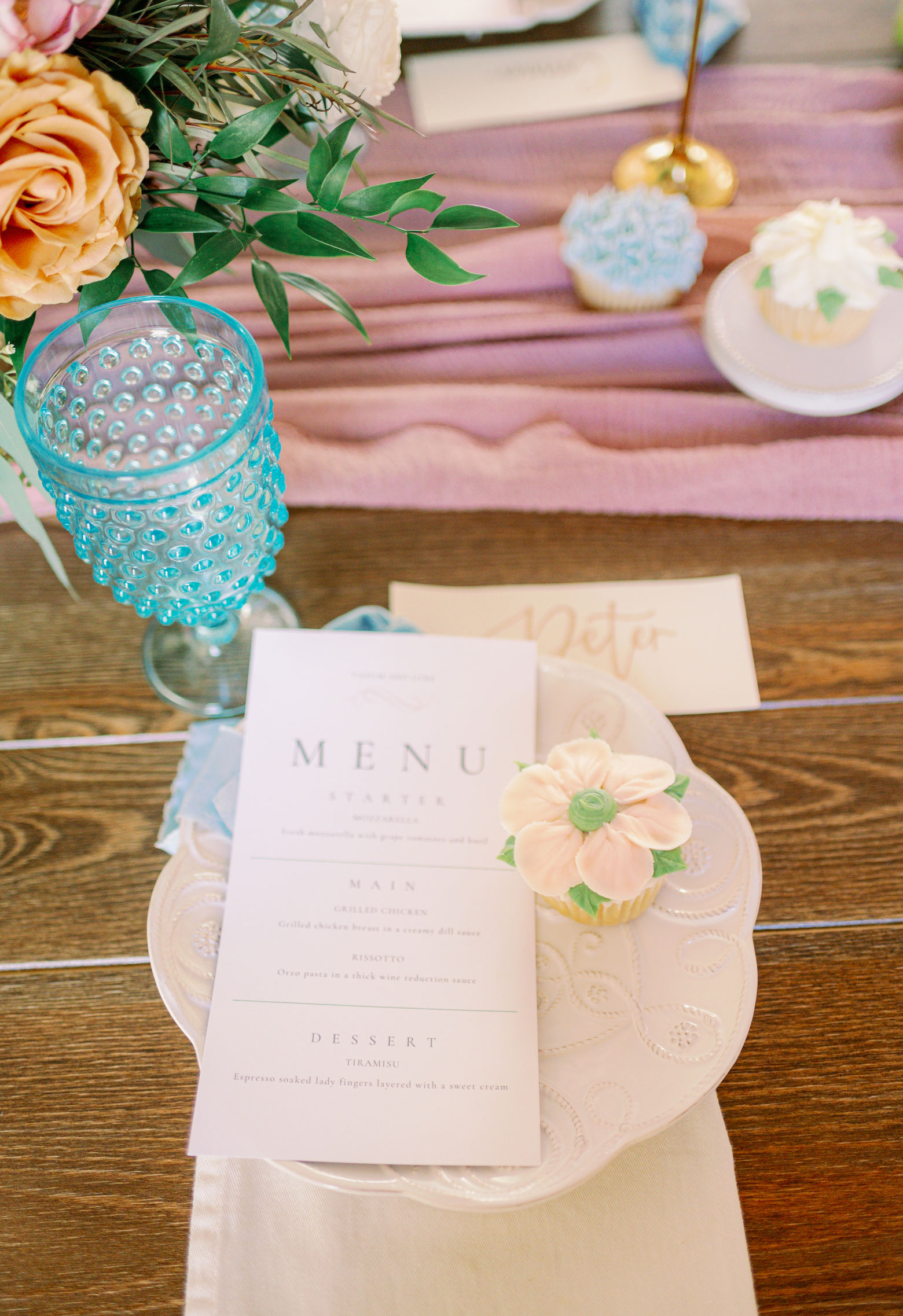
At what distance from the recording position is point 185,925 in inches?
20.7

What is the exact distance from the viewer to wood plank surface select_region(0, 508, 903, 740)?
25.7 inches

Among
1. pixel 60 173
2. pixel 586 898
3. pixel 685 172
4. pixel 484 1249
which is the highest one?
pixel 60 173

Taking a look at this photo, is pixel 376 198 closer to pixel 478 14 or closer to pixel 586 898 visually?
pixel 586 898

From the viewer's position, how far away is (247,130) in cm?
43

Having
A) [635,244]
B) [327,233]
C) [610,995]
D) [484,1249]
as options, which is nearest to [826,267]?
[635,244]

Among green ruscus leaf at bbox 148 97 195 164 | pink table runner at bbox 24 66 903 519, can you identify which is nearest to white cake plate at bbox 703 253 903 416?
pink table runner at bbox 24 66 903 519

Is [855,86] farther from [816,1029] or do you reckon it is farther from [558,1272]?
[558,1272]

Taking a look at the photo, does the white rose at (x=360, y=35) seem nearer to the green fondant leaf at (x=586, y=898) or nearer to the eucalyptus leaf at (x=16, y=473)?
the eucalyptus leaf at (x=16, y=473)

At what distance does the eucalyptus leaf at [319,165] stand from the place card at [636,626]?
29 centimetres

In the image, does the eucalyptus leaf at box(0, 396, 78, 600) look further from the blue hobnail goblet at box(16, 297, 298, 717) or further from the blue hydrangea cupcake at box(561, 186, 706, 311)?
the blue hydrangea cupcake at box(561, 186, 706, 311)

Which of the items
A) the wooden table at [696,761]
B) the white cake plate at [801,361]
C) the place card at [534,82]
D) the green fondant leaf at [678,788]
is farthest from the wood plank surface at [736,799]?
the place card at [534,82]

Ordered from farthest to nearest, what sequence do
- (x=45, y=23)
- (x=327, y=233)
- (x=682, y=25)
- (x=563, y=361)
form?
1. (x=682, y=25)
2. (x=563, y=361)
3. (x=327, y=233)
4. (x=45, y=23)

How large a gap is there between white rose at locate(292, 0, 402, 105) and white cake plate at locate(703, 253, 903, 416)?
36 centimetres

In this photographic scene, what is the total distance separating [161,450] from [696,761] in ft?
1.24
